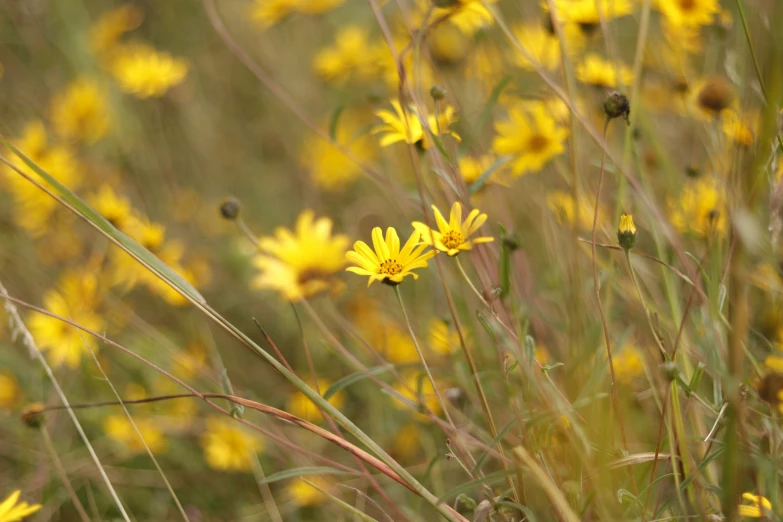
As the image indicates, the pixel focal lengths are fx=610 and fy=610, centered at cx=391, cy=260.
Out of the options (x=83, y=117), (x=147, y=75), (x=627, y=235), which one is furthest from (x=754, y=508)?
(x=83, y=117)

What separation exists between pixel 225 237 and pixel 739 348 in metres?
1.99

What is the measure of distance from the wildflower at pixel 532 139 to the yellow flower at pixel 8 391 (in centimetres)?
144

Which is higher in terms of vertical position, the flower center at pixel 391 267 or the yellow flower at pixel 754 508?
the flower center at pixel 391 267

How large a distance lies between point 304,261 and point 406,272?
0.41 metres

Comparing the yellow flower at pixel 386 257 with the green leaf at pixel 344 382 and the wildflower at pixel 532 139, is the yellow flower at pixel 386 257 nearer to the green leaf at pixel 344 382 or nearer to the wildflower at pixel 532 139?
the green leaf at pixel 344 382

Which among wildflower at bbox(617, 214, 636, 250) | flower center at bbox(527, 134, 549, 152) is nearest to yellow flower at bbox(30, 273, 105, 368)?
flower center at bbox(527, 134, 549, 152)

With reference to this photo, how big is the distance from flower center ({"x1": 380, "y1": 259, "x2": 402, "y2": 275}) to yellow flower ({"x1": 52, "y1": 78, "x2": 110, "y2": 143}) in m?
1.74

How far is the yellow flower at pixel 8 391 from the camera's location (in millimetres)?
1636

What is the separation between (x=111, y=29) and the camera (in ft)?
8.59

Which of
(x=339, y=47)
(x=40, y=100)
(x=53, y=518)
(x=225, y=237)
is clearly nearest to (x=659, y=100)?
(x=339, y=47)

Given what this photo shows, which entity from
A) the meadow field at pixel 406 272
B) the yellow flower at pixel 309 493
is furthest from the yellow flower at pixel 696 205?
the yellow flower at pixel 309 493

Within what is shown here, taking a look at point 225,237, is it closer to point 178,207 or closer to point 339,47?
point 178,207

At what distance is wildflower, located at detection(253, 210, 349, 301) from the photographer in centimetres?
100

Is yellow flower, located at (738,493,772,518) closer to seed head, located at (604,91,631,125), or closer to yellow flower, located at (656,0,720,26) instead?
seed head, located at (604,91,631,125)
